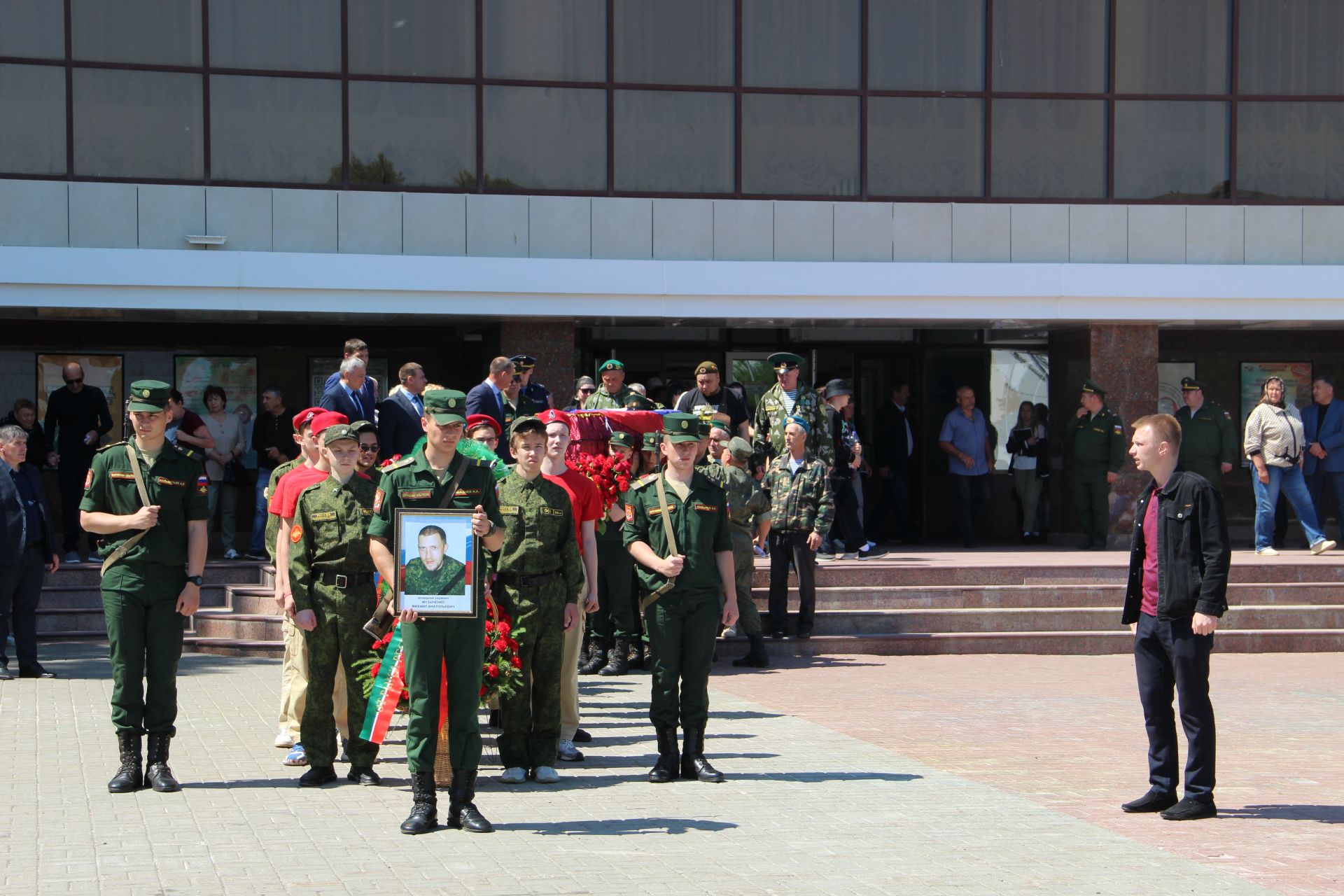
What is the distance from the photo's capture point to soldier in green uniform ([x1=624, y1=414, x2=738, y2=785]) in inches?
327

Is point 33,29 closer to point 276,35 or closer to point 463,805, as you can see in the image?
point 276,35

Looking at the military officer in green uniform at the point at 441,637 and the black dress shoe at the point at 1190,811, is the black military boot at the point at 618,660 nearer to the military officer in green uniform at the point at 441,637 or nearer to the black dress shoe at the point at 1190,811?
the military officer in green uniform at the point at 441,637

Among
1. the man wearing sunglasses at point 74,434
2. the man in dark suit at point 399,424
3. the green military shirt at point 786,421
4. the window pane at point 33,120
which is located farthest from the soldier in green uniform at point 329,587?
the window pane at point 33,120

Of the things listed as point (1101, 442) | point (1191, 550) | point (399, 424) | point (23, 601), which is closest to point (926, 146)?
point (1101, 442)

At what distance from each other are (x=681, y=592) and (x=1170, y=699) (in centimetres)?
253

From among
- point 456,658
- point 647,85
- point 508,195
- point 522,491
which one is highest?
point 647,85

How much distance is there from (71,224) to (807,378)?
8707 millimetres

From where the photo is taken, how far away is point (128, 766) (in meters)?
7.98

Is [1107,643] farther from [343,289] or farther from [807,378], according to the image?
[343,289]

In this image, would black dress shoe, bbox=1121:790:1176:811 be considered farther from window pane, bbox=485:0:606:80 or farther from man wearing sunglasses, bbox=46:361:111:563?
window pane, bbox=485:0:606:80

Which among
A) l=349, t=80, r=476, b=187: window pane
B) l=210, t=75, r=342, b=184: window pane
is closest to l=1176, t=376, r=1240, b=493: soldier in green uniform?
l=349, t=80, r=476, b=187: window pane

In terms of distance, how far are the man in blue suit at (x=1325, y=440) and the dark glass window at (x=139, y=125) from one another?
1243cm

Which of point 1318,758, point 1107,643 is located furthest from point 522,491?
point 1107,643

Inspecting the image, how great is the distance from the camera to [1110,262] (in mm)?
18125
